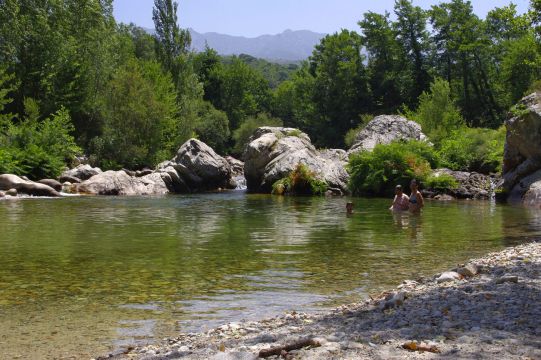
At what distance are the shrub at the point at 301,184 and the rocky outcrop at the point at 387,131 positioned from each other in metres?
6.89

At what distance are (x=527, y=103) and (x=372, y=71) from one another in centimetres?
5158

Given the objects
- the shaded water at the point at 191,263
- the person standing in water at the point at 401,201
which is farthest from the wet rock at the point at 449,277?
the person standing in water at the point at 401,201

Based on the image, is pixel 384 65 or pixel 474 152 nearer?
pixel 474 152

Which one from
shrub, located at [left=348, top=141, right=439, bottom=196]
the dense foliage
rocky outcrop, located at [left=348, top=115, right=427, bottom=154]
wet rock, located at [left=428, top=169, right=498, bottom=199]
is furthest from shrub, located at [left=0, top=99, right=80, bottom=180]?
wet rock, located at [left=428, top=169, right=498, bottom=199]

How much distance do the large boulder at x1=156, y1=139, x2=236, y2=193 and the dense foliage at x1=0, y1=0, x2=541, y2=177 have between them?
22.2ft

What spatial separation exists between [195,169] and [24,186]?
491 inches

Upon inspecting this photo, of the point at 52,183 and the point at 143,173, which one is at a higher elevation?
the point at 143,173

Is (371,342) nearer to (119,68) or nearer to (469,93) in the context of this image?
(119,68)

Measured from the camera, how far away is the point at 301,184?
3725 centimetres

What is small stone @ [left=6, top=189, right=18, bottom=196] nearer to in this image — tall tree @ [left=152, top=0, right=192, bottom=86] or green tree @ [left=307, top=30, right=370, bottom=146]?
tall tree @ [left=152, top=0, right=192, bottom=86]

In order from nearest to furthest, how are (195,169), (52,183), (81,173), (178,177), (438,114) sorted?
1. (52,183)
2. (81,173)
3. (178,177)
4. (195,169)
5. (438,114)

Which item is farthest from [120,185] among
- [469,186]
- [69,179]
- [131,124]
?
[469,186]

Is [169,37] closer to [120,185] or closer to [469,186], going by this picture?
[120,185]

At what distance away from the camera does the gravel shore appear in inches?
206
